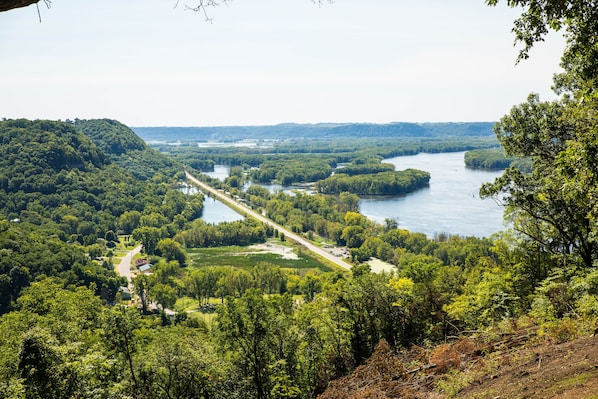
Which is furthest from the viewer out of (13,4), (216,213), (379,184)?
(379,184)

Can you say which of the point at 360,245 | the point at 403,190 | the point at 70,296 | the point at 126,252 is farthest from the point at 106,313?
the point at 403,190

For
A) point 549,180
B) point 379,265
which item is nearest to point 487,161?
point 379,265

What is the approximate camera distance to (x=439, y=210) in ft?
296

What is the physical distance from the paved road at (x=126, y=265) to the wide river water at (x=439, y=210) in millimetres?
23153

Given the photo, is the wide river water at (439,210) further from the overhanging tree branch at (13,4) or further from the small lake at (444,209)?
the overhanging tree branch at (13,4)

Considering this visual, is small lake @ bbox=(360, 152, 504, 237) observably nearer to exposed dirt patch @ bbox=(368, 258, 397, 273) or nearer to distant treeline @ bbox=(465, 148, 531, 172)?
exposed dirt patch @ bbox=(368, 258, 397, 273)

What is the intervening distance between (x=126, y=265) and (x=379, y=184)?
239 feet

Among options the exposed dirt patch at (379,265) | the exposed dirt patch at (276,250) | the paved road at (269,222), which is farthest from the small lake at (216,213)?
the exposed dirt patch at (379,265)

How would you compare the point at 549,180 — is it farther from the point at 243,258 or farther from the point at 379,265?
the point at 243,258

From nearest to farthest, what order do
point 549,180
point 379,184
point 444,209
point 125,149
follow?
point 549,180
point 444,209
point 379,184
point 125,149

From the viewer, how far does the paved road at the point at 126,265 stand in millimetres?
66787

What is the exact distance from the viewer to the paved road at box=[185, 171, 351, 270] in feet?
230

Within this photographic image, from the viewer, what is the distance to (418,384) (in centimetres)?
955

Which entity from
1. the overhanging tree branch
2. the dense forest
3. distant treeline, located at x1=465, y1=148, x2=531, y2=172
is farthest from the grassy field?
distant treeline, located at x1=465, y1=148, x2=531, y2=172
